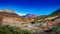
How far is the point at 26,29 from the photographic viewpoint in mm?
13227

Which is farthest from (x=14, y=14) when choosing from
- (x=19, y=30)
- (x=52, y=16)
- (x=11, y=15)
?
(x=52, y=16)

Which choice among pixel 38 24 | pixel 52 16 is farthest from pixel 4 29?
pixel 52 16

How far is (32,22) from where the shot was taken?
44.3 ft

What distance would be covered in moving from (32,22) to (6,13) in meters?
1.73

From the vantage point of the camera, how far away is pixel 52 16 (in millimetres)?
13156

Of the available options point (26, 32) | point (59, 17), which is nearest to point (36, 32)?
point (26, 32)

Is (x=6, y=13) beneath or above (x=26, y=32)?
above

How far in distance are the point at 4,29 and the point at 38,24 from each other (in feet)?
7.16

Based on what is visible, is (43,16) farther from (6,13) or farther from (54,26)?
(6,13)

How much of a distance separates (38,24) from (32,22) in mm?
399

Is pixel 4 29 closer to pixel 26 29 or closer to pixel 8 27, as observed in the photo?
pixel 8 27

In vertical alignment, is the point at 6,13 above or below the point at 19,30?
above

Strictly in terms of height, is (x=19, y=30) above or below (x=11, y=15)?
below

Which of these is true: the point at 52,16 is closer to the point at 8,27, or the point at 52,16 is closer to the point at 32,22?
the point at 32,22
